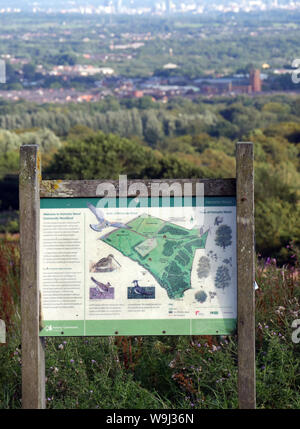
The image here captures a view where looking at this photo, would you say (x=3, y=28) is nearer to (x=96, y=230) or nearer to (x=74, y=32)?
(x=74, y=32)

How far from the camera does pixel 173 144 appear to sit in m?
60.7

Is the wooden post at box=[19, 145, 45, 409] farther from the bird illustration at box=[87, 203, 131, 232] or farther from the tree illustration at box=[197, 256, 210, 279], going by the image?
the tree illustration at box=[197, 256, 210, 279]

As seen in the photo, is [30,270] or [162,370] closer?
[30,270]

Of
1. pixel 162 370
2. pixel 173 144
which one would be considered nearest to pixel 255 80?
pixel 173 144

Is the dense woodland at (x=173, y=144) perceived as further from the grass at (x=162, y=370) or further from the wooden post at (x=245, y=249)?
the wooden post at (x=245, y=249)

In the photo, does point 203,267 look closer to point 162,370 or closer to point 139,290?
point 139,290

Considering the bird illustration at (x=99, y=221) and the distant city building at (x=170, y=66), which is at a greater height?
the distant city building at (x=170, y=66)

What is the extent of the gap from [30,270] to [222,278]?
0.79m

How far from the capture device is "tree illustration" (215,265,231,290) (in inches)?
106

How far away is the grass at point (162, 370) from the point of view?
3111 mm

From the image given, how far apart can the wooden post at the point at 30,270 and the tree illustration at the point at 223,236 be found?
2.45ft

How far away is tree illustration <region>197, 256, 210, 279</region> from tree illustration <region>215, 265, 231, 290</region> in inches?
1.8

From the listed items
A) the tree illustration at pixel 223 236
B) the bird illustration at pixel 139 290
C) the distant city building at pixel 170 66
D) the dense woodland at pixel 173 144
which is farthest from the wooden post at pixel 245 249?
the distant city building at pixel 170 66
